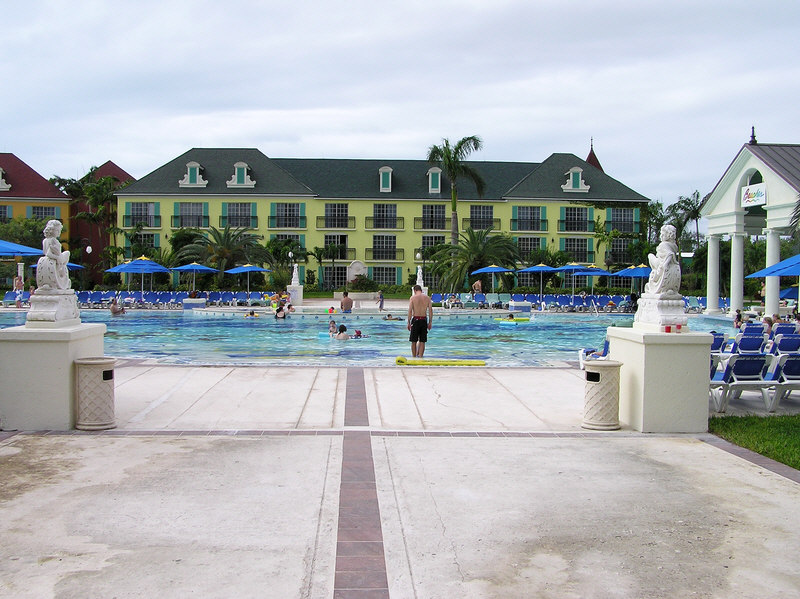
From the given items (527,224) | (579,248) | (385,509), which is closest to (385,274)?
(527,224)

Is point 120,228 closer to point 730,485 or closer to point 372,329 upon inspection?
point 372,329

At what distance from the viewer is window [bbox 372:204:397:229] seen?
60.9 metres

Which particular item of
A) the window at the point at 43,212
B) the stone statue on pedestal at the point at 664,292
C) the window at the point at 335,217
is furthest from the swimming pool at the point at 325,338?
the window at the point at 43,212

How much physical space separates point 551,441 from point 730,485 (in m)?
2.04

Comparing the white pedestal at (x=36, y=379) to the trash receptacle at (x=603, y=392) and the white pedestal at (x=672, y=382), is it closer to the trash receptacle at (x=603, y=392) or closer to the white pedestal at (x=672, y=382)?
the trash receptacle at (x=603, y=392)

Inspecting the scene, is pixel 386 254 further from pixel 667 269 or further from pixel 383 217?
pixel 667 269

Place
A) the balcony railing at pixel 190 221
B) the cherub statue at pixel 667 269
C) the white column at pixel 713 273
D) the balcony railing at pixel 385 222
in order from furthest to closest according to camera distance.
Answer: the balcony railing at pixel 385 222, the balcony railing at pixel 190 221, the white column at pixel 713 273, the cherub statue at pixel 667 269

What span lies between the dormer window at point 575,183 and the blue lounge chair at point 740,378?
51809 mm

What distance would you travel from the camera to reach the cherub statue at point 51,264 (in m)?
8.64

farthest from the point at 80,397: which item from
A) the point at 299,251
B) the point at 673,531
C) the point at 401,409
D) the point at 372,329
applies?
the point at 299,251

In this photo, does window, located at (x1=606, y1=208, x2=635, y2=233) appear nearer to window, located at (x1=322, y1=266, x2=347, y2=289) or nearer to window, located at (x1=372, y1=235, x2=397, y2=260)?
window, located at (x1=372, y1=235, x2=397, y2=260)

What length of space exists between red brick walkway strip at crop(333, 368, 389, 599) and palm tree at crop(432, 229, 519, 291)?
3835 cm

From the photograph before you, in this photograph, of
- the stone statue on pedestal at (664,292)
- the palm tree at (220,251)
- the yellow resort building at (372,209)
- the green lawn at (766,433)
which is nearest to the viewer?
the green lawn at (766,433)

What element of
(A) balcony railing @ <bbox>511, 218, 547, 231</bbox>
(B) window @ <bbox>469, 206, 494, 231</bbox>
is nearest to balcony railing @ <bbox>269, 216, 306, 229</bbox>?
(B) window @ <bbox>469, 206, 494, 231</bbox>
